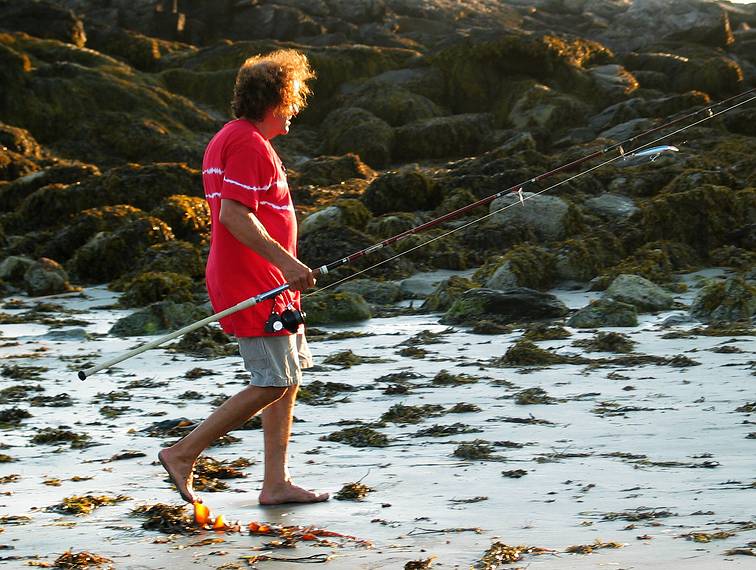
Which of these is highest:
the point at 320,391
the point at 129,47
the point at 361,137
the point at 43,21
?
the point at 43,21

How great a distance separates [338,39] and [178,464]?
102ft

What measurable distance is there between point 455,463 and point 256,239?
54.3 inches

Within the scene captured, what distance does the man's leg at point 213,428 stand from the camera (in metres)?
4.04

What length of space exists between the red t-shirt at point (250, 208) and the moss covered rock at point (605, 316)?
4538 millimetres

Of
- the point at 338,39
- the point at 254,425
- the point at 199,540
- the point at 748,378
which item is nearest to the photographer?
the point at 199,540

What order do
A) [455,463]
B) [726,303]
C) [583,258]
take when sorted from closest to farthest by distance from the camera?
[455,463]
[726,303]
[583,258]

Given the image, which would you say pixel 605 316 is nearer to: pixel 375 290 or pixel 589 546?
pixel 375 290

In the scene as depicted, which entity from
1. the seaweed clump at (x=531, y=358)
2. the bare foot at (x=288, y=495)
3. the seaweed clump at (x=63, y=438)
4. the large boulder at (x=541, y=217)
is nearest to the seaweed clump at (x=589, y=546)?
the bare foot at (x=288, y=495)

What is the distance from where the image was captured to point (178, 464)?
4039 millimetres

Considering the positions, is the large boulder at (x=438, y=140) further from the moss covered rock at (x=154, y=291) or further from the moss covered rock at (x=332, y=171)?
the moss covered rock at (x=154, y=291)

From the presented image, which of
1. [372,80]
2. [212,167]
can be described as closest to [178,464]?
[212,167]

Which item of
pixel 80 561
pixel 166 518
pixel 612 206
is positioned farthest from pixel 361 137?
pixel 80 561

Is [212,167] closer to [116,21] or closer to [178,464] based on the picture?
[178,464]

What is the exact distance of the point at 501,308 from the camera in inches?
349
